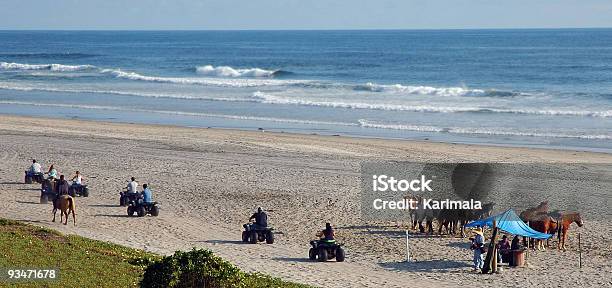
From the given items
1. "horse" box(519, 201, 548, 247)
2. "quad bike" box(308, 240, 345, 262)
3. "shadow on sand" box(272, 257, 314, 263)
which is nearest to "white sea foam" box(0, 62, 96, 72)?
"shadow on sand" box(272, 257, 314, 263)

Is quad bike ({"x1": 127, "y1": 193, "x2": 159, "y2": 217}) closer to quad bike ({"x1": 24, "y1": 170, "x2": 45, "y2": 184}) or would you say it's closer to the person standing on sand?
quad bike ({"x1": 24, "y1": 170, "x2": 45, "y2": 184})

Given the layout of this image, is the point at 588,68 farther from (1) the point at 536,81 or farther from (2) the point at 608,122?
(2) the point at 608,122

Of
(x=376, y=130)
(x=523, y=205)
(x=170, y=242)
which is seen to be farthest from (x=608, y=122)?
(x=170, y=242)

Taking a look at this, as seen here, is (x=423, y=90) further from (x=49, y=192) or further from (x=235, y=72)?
(x=49, y=192)

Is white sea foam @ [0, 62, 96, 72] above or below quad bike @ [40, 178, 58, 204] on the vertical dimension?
above

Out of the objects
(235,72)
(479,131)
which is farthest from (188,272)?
(235,72)

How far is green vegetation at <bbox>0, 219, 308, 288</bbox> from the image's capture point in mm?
12742

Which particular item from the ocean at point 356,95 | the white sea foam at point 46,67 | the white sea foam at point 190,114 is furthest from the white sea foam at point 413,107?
the white sea foam at point 46,67

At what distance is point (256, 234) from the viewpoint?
849 inches

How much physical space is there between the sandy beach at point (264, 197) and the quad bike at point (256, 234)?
1.07 ft

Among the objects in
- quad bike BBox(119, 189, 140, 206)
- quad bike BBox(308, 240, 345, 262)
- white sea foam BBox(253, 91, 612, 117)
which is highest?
white sea foam BBox(253, 91, 612, 117)

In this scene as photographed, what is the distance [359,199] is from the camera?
27.0m

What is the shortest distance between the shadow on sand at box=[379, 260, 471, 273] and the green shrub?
24.0 ft

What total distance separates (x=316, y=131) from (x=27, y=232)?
24.4 meters
